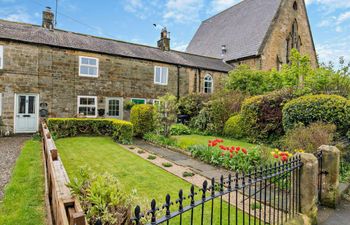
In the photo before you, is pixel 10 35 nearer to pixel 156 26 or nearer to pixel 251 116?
pixel 156 26

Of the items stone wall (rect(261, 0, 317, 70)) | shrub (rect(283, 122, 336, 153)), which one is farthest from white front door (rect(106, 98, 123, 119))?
stone wall (rect(261, 0, 317, 70))

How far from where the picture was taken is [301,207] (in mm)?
3504

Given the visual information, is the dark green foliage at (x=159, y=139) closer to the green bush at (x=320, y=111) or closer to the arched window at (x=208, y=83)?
the green bush at (x=320, y=111)

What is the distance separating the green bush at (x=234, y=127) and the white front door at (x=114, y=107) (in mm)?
7831

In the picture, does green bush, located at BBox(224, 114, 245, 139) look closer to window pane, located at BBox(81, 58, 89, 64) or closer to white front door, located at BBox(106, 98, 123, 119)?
white front door, located at BBox(106, 98, 123, 119)

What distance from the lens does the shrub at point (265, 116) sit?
31.2 feet

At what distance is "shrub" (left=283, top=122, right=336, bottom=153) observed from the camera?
6004 millimetres

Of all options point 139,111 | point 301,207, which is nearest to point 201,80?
point 139,111

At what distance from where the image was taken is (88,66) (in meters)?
14.3

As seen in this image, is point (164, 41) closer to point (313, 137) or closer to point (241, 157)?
point (241, 157)

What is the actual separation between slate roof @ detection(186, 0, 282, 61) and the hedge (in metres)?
16.0

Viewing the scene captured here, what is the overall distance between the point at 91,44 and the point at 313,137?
14853mm

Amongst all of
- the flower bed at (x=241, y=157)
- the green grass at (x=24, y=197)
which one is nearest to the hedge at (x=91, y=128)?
the green grass at (x=24, y=197)

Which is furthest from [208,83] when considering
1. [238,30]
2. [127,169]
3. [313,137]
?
[127,169]
